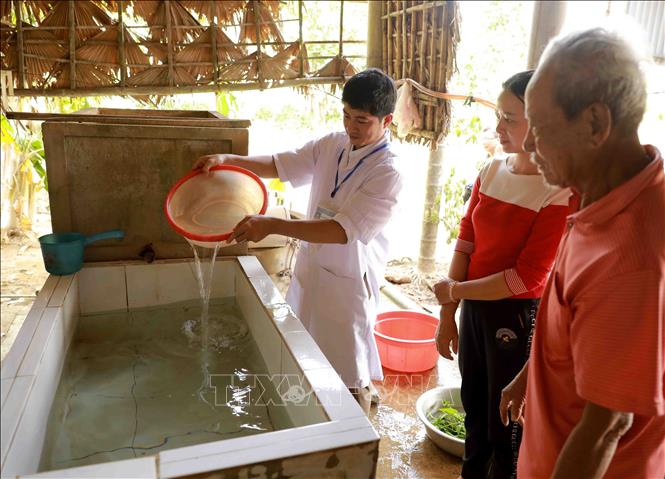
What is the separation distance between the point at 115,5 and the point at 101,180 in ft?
7.23

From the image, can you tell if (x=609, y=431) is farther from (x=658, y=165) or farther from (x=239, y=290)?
(x=239, y=290)

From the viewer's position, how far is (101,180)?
2.34m

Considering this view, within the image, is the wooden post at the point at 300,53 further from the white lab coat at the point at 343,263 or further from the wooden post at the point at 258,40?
the white lab coat at the point at 343,263

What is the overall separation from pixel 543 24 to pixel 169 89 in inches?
107

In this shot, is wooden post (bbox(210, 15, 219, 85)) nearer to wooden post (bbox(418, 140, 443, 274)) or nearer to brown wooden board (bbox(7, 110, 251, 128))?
brown wooden board (bbox(7, 110, 251, 128))

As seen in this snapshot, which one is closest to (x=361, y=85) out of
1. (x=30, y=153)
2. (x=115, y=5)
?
(x=115, y=5)

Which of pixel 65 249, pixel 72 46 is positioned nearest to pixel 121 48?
pixel 72 46

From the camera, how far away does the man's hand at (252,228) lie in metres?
1.94

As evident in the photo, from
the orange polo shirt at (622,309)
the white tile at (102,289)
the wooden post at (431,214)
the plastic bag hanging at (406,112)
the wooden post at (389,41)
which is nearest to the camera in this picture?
the orange polo shirt at (622,309)

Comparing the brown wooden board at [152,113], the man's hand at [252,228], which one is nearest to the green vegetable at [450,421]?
the man's hand at [252,228]

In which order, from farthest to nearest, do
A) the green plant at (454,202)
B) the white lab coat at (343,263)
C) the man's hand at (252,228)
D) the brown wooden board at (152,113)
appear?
the green plant at (454,202) → the brown wooden board at (152,113) → the white lab coat at (343,263) → the man's hand at (252,228)

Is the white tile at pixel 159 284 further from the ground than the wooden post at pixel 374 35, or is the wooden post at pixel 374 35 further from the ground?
the wooden post at pixel 374 35

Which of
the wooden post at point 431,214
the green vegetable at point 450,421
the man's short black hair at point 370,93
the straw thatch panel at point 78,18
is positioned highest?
the straw thatch panel at point 78,18

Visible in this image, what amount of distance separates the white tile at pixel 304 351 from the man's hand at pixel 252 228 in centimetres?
42
